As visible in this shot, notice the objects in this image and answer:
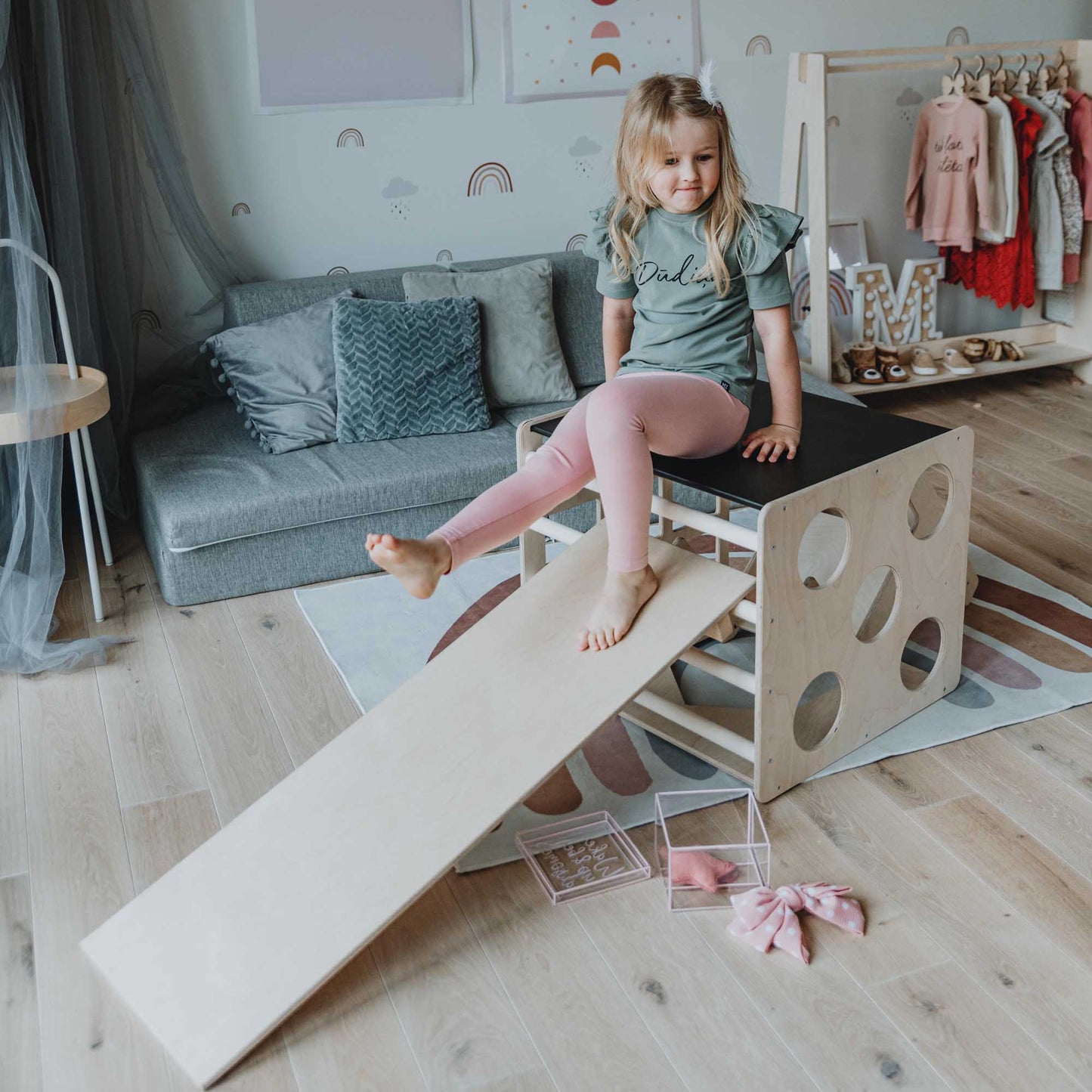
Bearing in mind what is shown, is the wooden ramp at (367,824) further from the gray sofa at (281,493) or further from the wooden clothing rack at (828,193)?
the wooden clothing rack at (828,193)

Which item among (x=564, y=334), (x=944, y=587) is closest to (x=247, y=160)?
(x=564, y=334)

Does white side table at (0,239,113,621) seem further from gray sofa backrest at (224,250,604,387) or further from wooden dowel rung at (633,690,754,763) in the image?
wooden dowel rung at (633,690,754,763)

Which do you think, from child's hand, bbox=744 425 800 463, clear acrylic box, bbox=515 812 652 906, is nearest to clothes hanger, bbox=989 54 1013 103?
child's hand, bbox=744 425 800 463

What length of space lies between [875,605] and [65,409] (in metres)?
1.65

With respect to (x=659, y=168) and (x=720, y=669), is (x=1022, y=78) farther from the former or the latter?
(x=720, y=669)

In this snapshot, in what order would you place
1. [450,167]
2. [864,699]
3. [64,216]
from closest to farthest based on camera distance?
1. [864,699]
2. [64,216]
3. [450,167]

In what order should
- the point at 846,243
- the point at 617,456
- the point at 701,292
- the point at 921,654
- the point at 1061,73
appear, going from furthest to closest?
the point at 846,243 → the point at 1061,73 → the point at 921,654 → the point at 701,292 → the point at 617,456

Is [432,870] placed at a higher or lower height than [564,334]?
lower

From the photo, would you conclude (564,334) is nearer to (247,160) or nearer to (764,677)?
(247,160)

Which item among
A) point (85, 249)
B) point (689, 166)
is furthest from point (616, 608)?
point (85, 249)

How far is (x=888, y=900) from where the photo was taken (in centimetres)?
175

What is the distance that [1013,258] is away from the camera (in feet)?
13.0

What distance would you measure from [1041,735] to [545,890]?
37.7 inches

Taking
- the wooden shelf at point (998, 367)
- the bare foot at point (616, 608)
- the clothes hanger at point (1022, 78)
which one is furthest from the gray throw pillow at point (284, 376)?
the clothes hanger at point (1022, 78)
